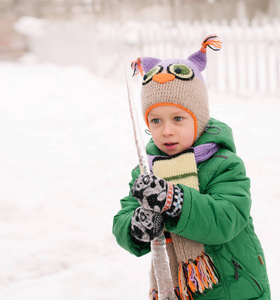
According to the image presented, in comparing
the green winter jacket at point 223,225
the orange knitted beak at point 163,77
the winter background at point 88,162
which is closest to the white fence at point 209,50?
the winter background at point 88,162

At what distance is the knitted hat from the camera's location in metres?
1.75

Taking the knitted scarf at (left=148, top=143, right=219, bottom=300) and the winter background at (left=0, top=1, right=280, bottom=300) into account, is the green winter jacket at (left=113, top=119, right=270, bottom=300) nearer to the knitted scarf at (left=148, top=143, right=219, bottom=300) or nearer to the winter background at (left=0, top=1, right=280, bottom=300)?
the knitted scarf at (left=148, top=143, right=219, bottom=300)

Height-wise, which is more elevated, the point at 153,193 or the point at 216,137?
the point at 216,137

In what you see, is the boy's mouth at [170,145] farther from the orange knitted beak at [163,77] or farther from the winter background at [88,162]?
the winter background at [88,162]

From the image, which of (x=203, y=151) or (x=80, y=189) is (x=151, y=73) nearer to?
(x=203, y=151)

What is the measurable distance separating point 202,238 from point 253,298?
340 millimetres

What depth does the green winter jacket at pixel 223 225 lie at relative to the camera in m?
1.59

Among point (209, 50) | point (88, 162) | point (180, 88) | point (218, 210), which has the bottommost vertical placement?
point (218, 210)

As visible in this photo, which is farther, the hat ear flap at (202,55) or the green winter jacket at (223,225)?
the hat ear flap at (202,55)

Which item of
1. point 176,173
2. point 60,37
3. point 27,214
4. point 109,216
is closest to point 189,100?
point 176,173

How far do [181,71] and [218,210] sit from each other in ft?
1.76

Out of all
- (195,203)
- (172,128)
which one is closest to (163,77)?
(172,128)

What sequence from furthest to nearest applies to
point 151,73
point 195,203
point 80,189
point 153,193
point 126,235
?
point 80,189 → point 151,73 → point 126,235 → point 195,203 → point 153,193

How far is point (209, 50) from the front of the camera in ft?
28.6
